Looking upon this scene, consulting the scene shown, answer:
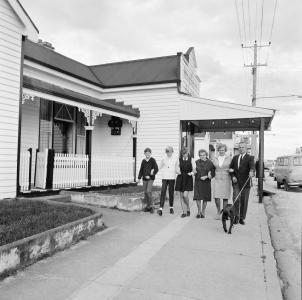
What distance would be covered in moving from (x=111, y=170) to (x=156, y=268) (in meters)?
9.27

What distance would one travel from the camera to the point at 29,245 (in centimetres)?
509

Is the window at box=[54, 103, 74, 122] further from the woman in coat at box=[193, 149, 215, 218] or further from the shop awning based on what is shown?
the woman in coat at box=[193, 149, 215, 218]

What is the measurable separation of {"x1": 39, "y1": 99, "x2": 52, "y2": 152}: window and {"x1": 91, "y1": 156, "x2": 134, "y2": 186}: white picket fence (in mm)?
1717

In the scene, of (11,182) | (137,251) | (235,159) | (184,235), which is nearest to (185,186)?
(235,159)

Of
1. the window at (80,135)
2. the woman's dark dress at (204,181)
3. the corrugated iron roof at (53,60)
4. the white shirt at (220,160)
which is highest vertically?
the corrugated iron roof at (53,60)

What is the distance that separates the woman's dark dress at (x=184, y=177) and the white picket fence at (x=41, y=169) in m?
3.83

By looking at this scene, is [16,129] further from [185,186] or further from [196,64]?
[196,64]

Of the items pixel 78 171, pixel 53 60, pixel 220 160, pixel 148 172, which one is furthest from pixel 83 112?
pixel 220 160

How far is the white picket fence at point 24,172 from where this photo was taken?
32.0ft

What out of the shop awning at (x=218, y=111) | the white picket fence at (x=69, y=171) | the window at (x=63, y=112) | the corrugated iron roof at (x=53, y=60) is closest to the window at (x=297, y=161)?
the shop awning at (x=218, y=111)

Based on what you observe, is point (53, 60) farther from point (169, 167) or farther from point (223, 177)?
point (223, 177)

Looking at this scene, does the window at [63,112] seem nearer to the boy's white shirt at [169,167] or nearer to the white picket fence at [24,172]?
the white picket fence at [24,172]

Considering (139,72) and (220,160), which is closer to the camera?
(220,160)

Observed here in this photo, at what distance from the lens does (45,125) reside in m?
13.1
